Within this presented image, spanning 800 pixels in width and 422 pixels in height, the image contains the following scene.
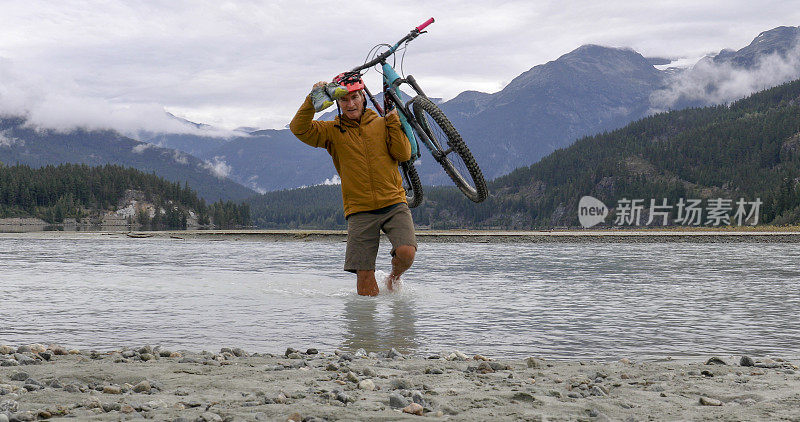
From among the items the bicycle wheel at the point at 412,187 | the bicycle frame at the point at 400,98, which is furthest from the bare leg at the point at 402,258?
the bicycle frame at the point at 400,98

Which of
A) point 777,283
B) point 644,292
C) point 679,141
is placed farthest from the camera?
point 679,141

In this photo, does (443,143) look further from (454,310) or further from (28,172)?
(28,172)

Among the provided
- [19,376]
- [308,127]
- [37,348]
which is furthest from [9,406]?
[308,127]

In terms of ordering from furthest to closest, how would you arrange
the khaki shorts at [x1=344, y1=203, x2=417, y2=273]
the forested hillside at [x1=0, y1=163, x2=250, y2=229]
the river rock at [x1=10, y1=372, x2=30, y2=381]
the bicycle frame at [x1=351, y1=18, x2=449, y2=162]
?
1. the forested hillside at [x1=0, y1=163, x2=250, y2=229]
2. the khaki shorts at [x1=344, y1=203, x2=417, y2=273]
3. the bicycle frame at [x1=351, y1=18, x2=449, y2=162]
4. the river rock at [x1=10, y1=372, x2=30, y2=381]

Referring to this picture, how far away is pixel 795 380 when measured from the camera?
214 inches

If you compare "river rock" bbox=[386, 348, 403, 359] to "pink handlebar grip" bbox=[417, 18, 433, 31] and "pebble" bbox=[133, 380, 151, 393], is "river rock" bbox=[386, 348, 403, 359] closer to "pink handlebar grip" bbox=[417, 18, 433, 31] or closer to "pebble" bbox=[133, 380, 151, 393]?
"pebble" bbox=[133, 380, 151, 393]

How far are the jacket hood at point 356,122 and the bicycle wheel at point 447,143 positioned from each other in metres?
0.71

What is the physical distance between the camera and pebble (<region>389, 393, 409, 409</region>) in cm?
461

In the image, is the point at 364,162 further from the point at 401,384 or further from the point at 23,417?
the point at 23,417

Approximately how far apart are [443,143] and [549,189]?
19136 cm

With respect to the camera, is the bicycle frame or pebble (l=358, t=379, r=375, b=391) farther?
the bicycle frame

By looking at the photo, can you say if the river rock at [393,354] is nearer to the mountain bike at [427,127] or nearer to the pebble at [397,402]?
the pebble at [397,402]

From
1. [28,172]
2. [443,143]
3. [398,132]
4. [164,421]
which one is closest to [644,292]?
[443,143]

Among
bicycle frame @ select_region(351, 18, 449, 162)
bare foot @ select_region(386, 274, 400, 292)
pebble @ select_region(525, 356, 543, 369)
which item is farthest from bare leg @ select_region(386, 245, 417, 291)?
pebble @ select_region(525, 356, 543, 369)
